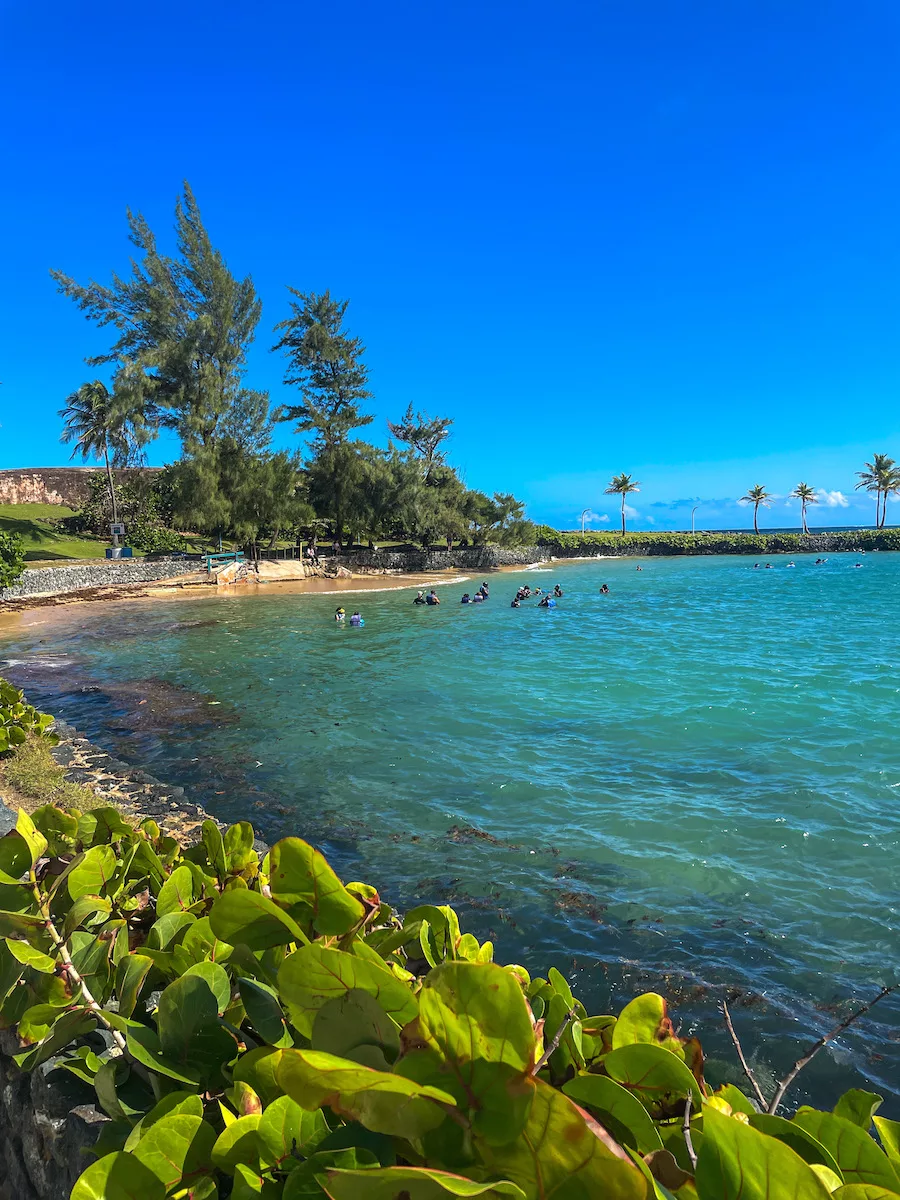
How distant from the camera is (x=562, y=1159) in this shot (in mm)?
676

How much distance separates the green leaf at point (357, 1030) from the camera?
0.85 m

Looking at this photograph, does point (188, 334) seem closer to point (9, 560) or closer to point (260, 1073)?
point (9, 560)

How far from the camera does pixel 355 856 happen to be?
6.37 meters

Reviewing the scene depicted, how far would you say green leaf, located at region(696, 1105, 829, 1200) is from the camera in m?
0.63

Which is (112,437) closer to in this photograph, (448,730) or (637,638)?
(637,638)

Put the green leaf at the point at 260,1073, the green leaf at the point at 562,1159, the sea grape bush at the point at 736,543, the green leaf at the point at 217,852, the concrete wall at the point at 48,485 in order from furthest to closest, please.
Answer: the sea grape bush at the point at 736,543 → the concrete wall at the point at 48,485 → the green leaf at the point at 217,852 → the green leaf at the point at 260,1073 → the green leaf at the point at 562,1159

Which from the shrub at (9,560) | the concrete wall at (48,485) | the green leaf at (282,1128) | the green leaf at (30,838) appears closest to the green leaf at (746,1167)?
the green leaf at (282,1128)

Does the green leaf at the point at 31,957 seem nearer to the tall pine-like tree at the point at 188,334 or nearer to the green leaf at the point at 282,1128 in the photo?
the green leaf at the point at 282,1128

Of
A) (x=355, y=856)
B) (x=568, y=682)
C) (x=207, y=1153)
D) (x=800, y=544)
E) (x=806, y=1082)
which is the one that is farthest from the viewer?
(x=800, y=544)

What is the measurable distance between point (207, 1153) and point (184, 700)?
1276cm

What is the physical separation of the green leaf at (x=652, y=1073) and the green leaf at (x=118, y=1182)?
67cm

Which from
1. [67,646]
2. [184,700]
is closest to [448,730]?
[184,700]

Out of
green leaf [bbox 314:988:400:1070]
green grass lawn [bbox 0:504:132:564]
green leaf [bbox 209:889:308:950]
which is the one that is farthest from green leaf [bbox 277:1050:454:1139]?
green grass lawn [bbox 0:504:132:564]

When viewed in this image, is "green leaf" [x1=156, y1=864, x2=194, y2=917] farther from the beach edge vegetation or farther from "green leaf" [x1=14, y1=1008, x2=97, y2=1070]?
"green leaf" [x1=14, y1=1008, x2=97, y2=1070]
